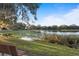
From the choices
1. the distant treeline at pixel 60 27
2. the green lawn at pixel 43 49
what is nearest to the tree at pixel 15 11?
the distant treeline at pixel 60 27

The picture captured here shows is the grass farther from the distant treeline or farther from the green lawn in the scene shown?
the distant treeline

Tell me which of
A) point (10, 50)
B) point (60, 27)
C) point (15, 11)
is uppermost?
point (15, 11)

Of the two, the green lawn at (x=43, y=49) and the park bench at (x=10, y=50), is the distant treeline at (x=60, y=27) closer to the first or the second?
the green lawn at (x=43, y=49)

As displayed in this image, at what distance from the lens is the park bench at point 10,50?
214 cm

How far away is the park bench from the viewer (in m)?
2.14

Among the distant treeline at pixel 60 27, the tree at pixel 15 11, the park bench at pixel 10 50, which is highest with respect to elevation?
the tree at pixel 15 11

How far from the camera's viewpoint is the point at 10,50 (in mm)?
2141

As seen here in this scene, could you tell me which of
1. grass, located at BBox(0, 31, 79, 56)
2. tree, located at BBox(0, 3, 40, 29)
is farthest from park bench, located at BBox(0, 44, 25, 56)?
tree, located at BBox(0, 3, 40, 29)

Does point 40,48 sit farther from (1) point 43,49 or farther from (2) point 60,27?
(2) point 60,27

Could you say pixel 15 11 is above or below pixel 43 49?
above

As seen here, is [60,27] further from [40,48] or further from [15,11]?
[15,11]

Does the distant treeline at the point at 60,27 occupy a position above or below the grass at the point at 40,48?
above

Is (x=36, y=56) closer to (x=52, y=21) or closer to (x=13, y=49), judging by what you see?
(x=13, y=49)

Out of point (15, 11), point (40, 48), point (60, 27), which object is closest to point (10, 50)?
point (40, 48)
